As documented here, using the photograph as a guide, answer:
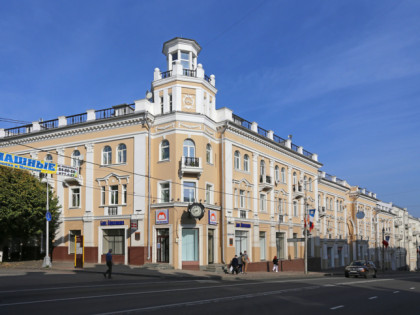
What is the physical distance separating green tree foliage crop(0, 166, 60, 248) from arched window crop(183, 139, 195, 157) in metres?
11.8

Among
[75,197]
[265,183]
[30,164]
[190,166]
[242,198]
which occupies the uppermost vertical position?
[190,166]

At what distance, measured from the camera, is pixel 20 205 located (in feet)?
109

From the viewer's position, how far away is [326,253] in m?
58.1

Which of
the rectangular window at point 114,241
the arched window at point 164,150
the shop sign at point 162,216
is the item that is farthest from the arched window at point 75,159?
the shop sign at point 162,216

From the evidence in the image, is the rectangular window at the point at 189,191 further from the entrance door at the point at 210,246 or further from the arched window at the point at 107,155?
the arched window at the point at 107,155

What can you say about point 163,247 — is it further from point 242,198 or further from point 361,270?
point 361,270

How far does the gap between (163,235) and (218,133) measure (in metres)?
9.85

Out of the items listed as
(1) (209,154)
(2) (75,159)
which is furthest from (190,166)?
(2) (75,159)

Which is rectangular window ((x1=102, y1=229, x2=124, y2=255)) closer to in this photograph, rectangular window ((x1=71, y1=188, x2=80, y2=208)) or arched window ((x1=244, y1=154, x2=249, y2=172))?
rectangular window ((x1=71, y1=188, x2=80, y2=208))

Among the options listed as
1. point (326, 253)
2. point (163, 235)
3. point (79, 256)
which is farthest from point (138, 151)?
point (326, 253)

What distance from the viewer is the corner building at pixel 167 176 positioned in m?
33.8

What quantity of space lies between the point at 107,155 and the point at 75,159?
3167 millimetres

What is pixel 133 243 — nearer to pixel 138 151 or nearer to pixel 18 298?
pixel 138 151

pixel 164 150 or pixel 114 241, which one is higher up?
pixel 164 150
